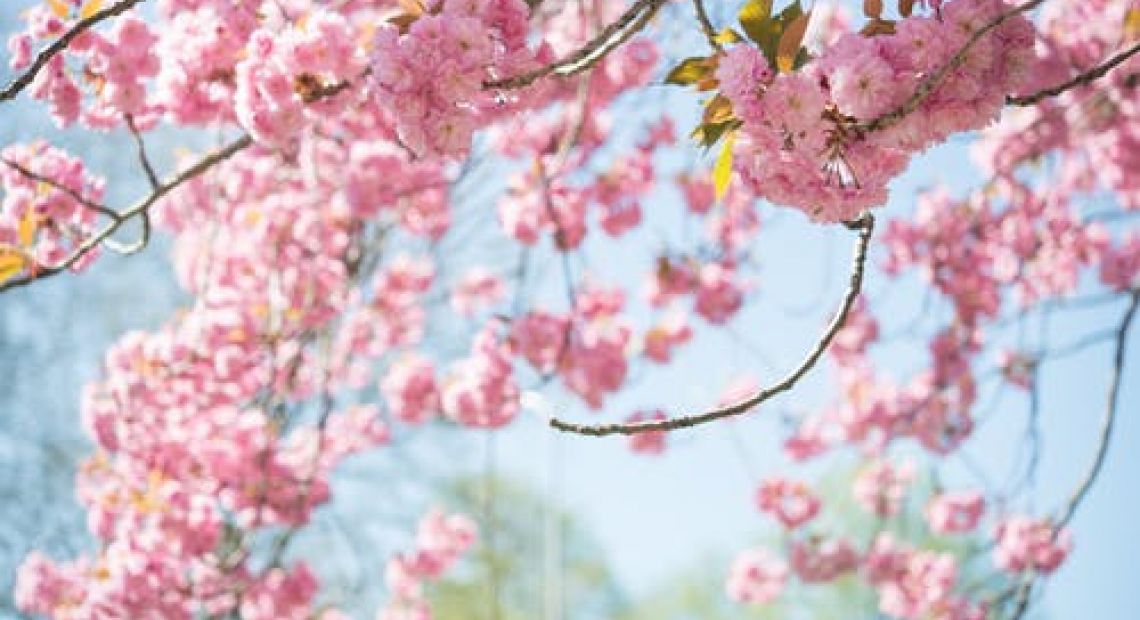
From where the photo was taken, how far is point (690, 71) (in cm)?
150

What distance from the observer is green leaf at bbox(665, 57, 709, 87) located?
149 centimetres

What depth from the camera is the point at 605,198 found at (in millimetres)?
4145

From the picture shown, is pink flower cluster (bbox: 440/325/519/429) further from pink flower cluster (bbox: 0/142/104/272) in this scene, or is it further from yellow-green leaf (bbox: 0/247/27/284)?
yellow-green leaf (bbox: 0/247/27/284)

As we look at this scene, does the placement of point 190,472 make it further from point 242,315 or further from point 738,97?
point 738,97

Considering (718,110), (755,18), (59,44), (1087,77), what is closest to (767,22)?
(755,18)

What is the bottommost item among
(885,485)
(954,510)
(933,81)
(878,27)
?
(933,81)

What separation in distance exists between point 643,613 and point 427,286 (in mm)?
9613

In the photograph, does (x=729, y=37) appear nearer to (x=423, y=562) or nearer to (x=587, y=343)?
(x=587, y=343)

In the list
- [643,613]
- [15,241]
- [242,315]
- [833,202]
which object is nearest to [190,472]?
[242,315]

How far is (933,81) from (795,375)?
36 cm

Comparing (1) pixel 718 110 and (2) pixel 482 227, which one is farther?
(2) pixel 482 227

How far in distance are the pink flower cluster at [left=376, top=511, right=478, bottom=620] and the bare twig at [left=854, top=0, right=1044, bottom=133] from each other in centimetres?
431

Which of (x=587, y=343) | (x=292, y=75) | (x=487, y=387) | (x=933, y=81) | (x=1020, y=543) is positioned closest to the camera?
(x=933, y=81)

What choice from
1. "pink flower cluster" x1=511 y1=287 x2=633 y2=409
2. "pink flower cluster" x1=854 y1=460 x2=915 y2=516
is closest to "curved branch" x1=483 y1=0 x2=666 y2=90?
"pink flower cluster" x1=511 y1=287 x2=633 y2=409
